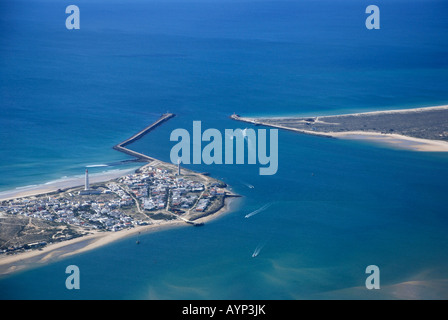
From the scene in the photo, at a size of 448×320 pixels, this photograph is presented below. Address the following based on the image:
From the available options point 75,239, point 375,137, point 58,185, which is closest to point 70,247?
point 75,239

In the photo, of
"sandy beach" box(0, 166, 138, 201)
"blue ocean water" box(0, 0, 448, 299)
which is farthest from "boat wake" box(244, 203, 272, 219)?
"sandy beach" box(0, 166, 138, 201)

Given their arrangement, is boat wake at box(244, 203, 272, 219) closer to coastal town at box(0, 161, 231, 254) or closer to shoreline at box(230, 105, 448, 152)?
coastal town at box(0, 161, 231, 254)

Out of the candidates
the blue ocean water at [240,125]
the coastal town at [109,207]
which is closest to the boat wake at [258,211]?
the blue ocean water at [240,125]

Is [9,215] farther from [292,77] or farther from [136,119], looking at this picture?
[292,77]

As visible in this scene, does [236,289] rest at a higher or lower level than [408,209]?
lower

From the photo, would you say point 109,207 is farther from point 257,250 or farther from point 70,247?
point 257,250

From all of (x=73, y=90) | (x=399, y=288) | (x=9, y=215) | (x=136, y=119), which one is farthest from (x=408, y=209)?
(x=73, y=90)
